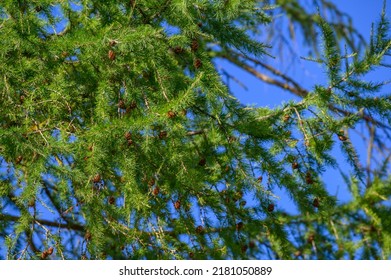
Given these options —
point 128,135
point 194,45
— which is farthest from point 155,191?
point 194,45

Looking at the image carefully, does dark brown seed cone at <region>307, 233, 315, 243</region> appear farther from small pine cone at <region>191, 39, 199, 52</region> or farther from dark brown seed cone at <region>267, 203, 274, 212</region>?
small pine cone at <region>191, 39, 199, 52</region>

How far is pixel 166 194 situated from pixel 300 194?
370 mm

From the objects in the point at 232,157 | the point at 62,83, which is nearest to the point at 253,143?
the point at 232,157

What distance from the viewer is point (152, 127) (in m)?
2.08

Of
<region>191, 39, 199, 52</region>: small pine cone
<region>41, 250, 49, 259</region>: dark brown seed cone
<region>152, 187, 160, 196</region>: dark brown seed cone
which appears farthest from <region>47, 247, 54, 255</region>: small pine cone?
<region>191, 39, 199, 52</region>: small pine cone

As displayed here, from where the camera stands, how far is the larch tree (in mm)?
2051

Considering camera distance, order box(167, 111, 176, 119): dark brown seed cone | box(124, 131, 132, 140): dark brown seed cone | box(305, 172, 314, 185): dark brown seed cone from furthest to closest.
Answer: box(305, 172, 314, 185): dark brown seed cone
box(124, 131, 132, 140): dark brown seed cone
box(167, 111, 176, 119): dark brown seed cone

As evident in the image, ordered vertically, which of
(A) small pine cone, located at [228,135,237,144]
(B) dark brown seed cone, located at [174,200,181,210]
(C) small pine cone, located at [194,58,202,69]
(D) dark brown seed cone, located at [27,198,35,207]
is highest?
(C) small pine cone, located at [194,58,202,69]

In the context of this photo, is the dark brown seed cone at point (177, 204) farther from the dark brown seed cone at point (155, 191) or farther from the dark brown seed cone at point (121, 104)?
the dark brown seed cone at point (121, 104)

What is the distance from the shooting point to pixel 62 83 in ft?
7.23

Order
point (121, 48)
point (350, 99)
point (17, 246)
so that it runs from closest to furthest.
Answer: point (121, 48), point (350, 99), point (17, 246)

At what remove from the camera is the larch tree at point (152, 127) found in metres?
2.05
